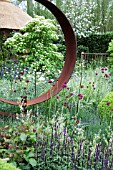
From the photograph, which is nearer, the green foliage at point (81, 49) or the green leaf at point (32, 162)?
the green leaf at point (32, 162)

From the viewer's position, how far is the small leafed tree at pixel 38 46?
8.69 metres

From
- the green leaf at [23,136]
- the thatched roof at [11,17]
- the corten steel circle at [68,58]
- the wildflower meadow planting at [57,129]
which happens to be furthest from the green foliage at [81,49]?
the green leaf at [23,136]

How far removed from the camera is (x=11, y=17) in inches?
531

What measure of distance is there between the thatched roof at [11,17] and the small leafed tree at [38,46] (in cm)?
396

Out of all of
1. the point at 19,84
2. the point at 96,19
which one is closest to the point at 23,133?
the point at 19,84

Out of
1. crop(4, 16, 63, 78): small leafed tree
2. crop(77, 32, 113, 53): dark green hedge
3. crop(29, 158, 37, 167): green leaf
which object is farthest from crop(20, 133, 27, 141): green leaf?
crop(77, 32, 113, 53): dark green hedge

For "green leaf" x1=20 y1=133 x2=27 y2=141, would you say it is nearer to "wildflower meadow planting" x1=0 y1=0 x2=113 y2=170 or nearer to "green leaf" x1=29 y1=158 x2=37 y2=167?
"wildflower meadow planting" x1=0 y1=0 x2=113 y2=170

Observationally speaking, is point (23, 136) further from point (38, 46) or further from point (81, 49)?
point (81, 49)

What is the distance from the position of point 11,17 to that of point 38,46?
5286 millimetres

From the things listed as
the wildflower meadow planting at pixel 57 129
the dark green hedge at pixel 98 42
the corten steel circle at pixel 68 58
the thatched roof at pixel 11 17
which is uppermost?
the thatched roof at pixel 11 17

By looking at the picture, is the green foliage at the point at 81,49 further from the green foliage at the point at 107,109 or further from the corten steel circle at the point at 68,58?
the green foliage at the point at 107,109

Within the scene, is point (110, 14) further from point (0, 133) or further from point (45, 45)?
point (0, 133)

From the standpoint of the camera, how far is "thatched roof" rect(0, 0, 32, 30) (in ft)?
42.6

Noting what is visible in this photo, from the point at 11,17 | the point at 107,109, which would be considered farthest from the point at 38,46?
the point at 11,17
